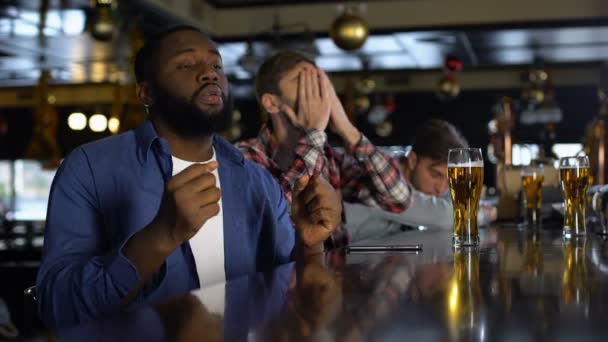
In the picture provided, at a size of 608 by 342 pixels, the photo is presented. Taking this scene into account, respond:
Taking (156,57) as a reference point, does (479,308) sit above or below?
below

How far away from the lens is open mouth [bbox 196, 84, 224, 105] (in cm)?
188

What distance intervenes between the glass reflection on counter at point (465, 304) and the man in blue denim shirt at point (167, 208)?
1.32ft

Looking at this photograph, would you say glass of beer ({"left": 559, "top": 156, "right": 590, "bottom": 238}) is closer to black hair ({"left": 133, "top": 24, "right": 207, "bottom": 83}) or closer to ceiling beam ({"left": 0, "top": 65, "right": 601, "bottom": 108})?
black hair ({"left": 133, "top": 24, "right": 207, "bottom": 83})

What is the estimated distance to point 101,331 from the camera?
Answer: 0.72 m

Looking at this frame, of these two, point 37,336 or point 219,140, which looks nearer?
point 37,336

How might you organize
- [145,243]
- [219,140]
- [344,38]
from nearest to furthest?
[145,243] < [219,140] < [344,38]

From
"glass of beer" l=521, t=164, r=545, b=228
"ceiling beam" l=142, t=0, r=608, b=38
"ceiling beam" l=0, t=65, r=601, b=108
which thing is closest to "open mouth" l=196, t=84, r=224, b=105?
"glass of beer" l=521, t=164, r=545, b=228

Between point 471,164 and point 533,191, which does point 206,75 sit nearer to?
point 471,164

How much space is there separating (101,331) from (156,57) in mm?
1313

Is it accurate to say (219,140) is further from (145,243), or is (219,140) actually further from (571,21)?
(571,21)

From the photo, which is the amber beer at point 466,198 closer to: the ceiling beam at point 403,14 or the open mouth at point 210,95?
the open mouth at point 210,95

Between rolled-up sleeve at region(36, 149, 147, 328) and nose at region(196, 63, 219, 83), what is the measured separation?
340 mm

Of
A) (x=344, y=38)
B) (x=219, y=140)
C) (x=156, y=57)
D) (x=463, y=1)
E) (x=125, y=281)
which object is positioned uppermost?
(x=463, y=1)

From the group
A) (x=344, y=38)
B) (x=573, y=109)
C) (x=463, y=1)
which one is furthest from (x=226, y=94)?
(x=573, y=109)
